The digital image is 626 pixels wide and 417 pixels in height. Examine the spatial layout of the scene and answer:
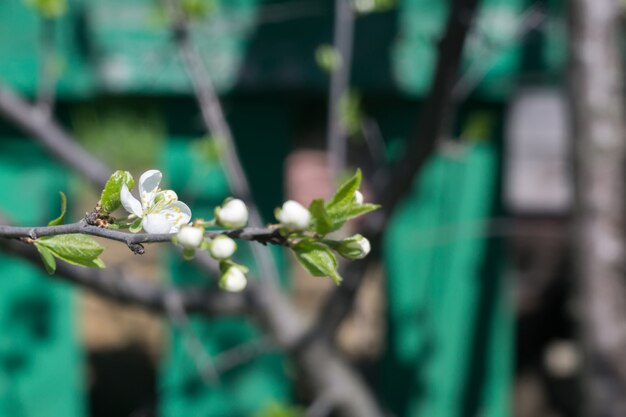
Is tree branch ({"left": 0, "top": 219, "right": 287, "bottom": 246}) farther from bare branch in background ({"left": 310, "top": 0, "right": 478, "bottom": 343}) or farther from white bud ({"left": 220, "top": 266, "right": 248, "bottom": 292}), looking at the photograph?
bare branch in background ({"left": 310, "top": 0, "right": 478, "bottom": 343})

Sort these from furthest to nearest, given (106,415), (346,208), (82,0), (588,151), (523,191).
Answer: (523,191)
(106,415)
(82,0)
(588,151)
(346,208)

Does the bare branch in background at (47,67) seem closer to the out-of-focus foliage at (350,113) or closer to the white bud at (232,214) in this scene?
the out-of-focus foliage at (350,113)

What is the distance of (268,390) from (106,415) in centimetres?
59

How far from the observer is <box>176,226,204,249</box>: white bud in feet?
2.46

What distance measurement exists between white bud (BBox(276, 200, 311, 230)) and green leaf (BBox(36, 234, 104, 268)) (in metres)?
0.18

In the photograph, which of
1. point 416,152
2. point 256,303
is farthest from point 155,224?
point 256,303

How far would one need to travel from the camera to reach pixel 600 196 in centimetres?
192

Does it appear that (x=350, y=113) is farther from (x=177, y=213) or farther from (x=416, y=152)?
(x=177, y=213)

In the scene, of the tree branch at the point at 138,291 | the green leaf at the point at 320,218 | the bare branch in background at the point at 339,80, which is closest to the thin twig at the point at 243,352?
the tree branch at the point at 138,291

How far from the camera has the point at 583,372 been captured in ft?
6.37

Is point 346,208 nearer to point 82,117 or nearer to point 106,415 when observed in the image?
point 82,117

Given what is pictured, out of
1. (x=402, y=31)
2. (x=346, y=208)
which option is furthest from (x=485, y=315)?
(x=346, y=208)

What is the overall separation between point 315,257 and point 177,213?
0.60ft

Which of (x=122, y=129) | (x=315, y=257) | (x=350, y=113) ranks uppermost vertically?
(x=122, y=129)
